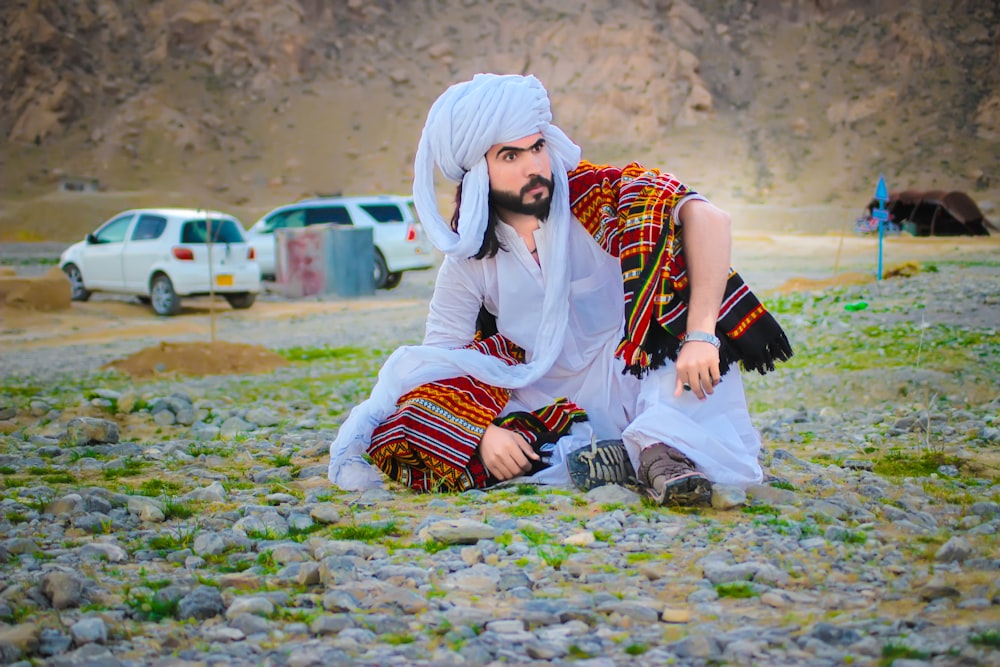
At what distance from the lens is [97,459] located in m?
4.65

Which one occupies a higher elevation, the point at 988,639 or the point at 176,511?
the point at 988,639

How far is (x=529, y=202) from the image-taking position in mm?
3555

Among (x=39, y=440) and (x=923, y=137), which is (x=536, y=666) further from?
(x=923, y=137)

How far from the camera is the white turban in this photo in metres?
3.50

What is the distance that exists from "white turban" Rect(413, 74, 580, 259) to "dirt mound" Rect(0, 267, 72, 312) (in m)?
11.8

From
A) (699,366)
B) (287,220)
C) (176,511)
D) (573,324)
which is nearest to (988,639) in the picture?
(699,366)

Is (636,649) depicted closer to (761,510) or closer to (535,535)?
(535,535)

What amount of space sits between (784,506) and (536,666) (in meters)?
1.42

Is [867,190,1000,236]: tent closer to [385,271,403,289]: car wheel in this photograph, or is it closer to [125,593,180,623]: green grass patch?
[385,271,403,289]: car wheel

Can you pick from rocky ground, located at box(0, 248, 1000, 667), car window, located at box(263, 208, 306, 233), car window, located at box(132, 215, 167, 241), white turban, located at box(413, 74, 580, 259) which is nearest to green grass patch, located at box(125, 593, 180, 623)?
rocky ground, located at box(0, 248, 1000, 667)

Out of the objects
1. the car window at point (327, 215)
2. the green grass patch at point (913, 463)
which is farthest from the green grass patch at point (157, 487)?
the car window at point (327, 215)

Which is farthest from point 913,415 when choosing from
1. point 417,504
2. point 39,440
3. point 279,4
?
point 279,4

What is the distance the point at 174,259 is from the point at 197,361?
5.23 m

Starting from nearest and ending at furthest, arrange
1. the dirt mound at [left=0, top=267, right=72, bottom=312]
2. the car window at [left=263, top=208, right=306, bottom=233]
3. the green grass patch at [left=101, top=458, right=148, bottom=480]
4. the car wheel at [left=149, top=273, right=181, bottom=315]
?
the green grass patch at [left=101, top=458, right=148, bottom=480] → the dirt mound at [left=0, top=267, right=72, bottom=312] → the car wheel at [left=149, top=273, right=181, bottom=315] → the car window at [left=263, top=208, right=306, bottom=233]
